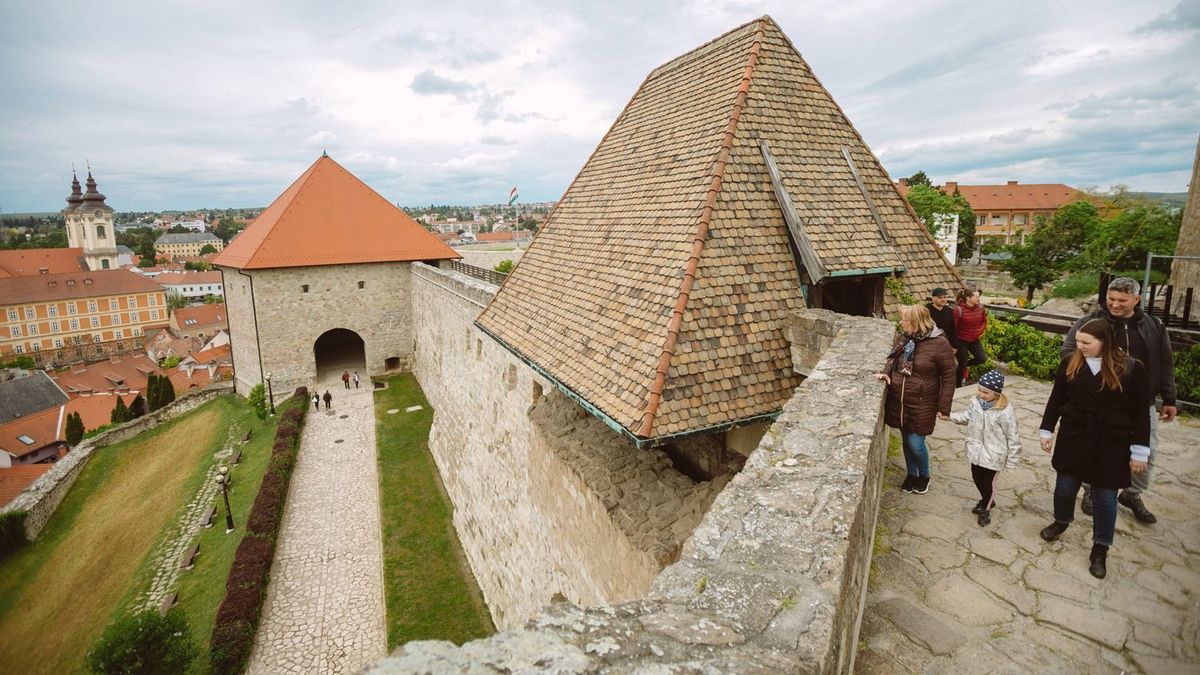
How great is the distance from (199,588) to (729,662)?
588 inches

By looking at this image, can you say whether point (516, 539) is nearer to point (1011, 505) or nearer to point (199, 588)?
point (1011, 505)

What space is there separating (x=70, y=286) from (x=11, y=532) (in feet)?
186

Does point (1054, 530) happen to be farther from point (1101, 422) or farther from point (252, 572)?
point (252, 572)

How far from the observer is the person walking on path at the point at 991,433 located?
435 cm

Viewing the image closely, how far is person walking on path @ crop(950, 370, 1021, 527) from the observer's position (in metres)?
4.35

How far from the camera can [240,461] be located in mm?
18453

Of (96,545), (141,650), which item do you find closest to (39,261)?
(96,545)

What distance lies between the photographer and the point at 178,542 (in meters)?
15.1

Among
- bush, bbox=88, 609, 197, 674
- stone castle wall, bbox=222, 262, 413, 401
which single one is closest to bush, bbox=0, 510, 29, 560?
stone castle wall, bbox=222, 262, 413, 401

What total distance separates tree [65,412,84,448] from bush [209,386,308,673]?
24.2 meters

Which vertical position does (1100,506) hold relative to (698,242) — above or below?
below

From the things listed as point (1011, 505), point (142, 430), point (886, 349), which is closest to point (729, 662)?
point (886, 349)

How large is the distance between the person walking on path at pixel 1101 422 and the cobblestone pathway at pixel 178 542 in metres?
15.5

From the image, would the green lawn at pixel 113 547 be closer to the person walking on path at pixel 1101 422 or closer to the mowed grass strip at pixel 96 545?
the mowed grass strip at pixel 96 545
